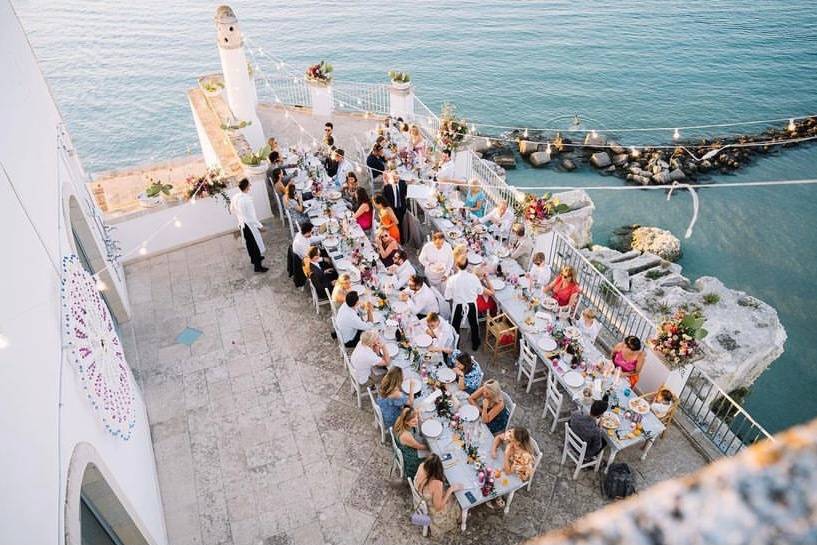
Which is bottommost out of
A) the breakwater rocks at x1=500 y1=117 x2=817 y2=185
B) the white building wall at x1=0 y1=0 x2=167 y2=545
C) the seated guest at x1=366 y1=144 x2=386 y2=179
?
the breakwater rocks at x1=500 y1=117 x2=817 y2=185

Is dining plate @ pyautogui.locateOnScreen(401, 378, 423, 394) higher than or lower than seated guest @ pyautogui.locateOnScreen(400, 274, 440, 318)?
lower

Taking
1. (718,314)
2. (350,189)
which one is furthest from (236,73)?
(718,314)

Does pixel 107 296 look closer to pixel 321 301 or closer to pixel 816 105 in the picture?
pixel 321 301

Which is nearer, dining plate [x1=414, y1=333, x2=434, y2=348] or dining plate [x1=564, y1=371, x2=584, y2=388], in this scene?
dining plate [x1=564, y1=371, x2=584, y2=388]

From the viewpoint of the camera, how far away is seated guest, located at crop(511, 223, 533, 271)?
35.5 ft

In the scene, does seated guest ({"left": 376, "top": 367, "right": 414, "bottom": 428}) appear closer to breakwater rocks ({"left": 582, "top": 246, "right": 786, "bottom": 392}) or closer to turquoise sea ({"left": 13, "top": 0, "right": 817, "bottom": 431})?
breakwater rocks ({"left": 582, "top": 246, "right": 786, "bottom": 392})

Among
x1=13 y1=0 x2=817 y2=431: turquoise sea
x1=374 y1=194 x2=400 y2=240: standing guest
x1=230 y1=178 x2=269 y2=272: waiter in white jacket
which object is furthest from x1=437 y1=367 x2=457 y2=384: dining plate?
x1=13 y1=0 x2=817 y2=431: turquoise sea

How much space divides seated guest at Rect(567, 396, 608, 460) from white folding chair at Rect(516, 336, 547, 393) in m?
1.38

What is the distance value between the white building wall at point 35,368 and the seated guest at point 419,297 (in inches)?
178

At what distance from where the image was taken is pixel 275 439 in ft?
28.6

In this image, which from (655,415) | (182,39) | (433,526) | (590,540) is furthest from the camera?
(182,39)

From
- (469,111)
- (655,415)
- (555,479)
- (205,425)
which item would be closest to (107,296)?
(205,425)

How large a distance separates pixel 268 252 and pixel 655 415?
8422mm

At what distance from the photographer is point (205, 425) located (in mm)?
8953
